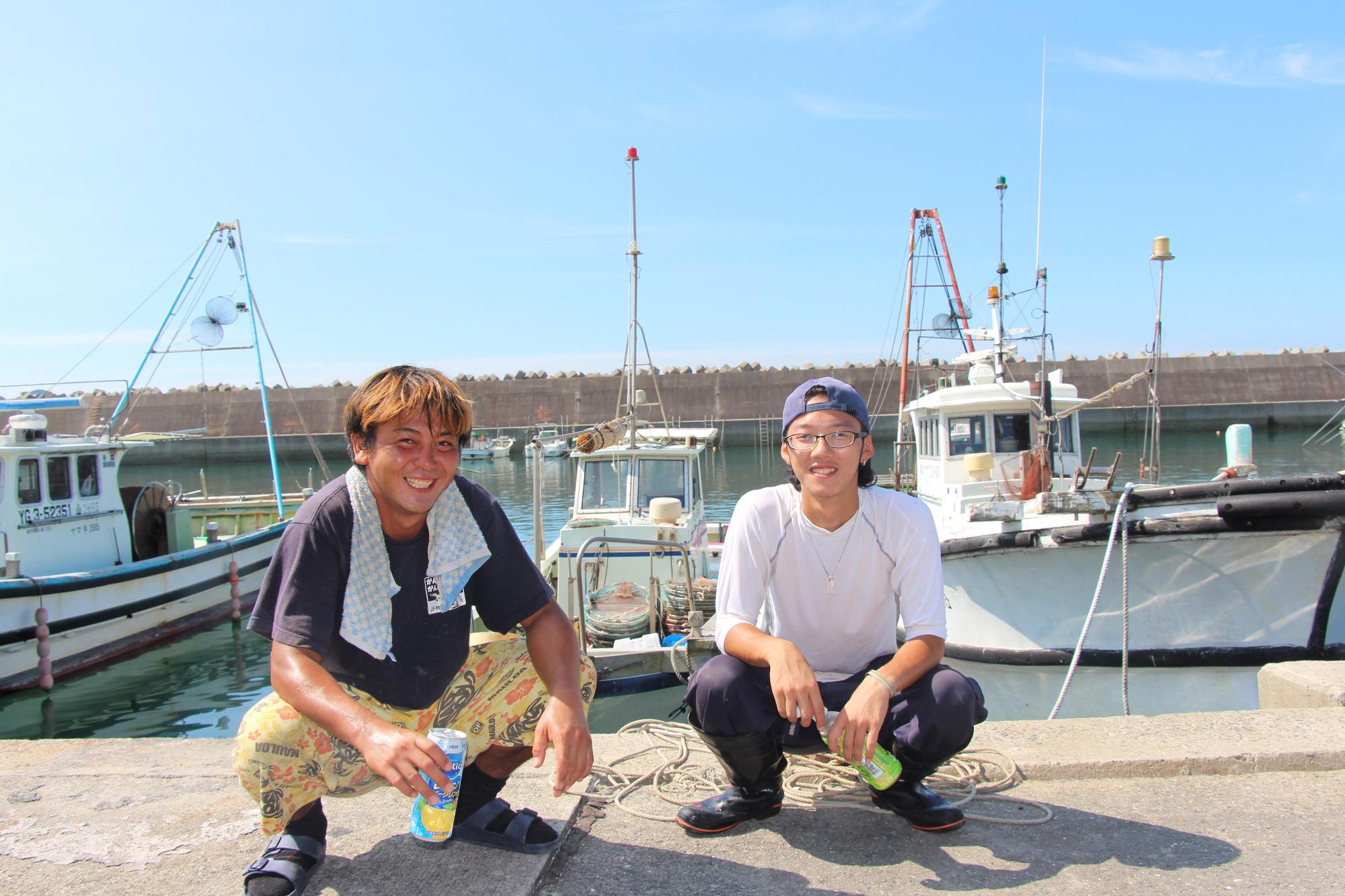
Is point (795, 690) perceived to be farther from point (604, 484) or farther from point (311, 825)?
point (604, 484)

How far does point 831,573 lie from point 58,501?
1092 centimetres

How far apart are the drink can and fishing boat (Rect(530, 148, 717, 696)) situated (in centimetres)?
407

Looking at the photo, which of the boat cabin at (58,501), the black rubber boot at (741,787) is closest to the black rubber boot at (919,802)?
the black rubber boot at (741,787)

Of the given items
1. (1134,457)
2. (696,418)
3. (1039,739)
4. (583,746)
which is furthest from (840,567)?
(696,418)

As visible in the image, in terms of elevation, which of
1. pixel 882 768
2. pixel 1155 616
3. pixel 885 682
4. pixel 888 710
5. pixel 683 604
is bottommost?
pixel 683 604

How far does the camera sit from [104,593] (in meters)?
10.1

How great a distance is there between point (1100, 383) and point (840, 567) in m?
47.3

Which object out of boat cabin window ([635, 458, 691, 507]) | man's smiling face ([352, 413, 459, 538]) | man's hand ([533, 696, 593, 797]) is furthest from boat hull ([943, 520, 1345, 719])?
man's smiling face ([352, 413, 459, 538])

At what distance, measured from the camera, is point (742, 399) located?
156 ft

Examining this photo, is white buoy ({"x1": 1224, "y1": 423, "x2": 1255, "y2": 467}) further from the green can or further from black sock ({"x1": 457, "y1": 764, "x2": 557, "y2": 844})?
black sock ({"x1": 457, "y1": 764, "x2": 557, "y2": 844})

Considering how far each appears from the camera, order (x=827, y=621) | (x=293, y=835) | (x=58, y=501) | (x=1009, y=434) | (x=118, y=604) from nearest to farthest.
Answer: (x=293, y=835), (x=827, y=621), (x=1009, y=434), (x=58, y=501), (x=118, y=604)

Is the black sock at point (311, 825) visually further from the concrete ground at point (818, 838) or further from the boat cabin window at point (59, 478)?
the boat cabin window at point (59, 478)

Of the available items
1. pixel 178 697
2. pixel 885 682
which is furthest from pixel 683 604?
pixel 178 697

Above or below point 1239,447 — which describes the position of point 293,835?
below
